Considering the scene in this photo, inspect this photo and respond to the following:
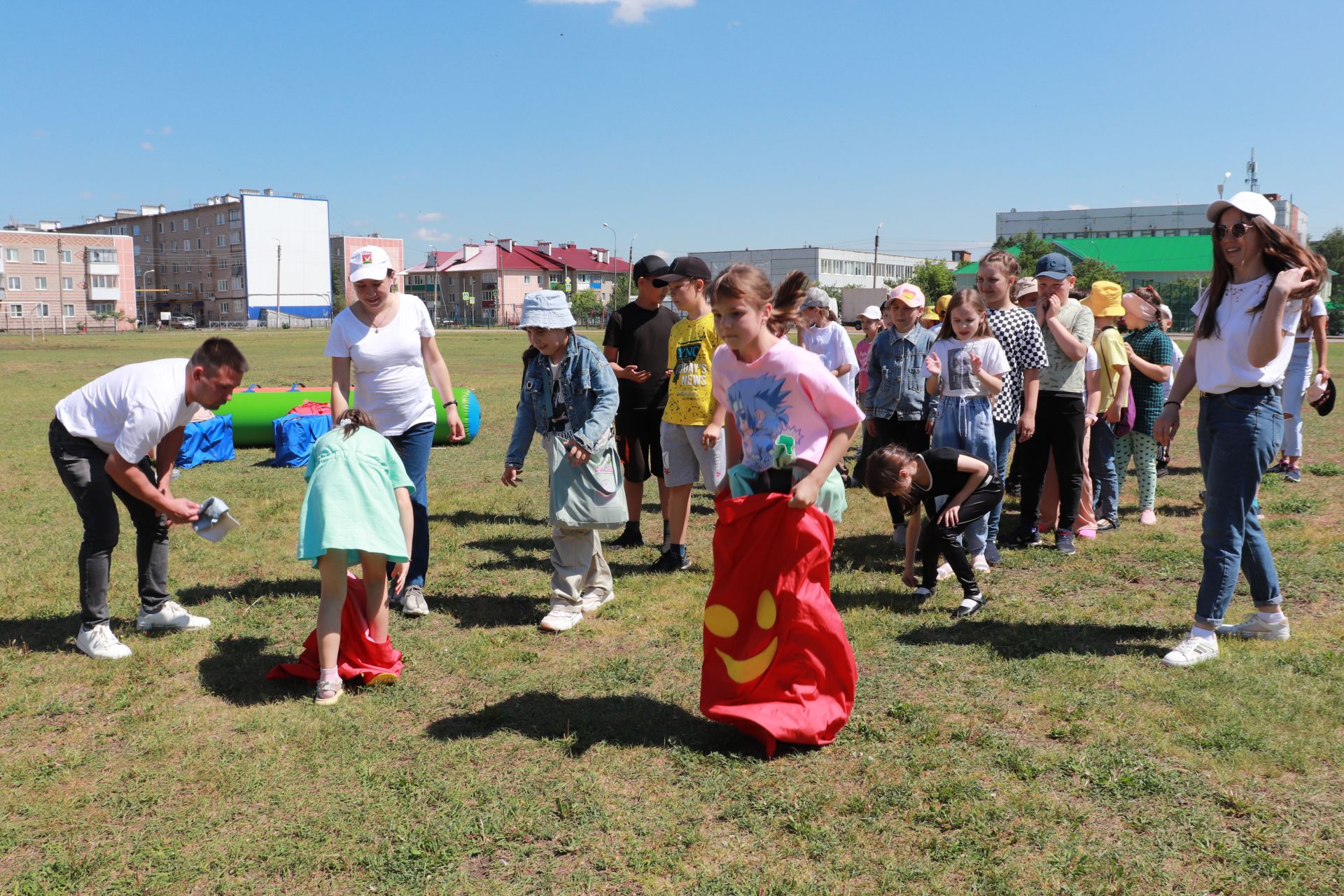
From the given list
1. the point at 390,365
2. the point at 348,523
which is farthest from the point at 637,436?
the point at 348,523

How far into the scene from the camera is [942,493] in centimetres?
583

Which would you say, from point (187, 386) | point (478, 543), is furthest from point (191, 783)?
point (478, 543)

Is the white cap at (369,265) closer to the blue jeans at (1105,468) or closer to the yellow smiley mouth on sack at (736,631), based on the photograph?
the yellow smiley mouth on sack at (736,631)

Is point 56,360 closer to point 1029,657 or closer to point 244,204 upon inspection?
point 1029,657

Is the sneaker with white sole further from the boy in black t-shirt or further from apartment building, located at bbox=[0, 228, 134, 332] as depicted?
apartment building, located at bbox=[0, 228, 134, 332]

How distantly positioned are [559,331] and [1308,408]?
15.2m

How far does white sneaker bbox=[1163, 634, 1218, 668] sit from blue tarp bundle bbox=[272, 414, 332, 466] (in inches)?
372

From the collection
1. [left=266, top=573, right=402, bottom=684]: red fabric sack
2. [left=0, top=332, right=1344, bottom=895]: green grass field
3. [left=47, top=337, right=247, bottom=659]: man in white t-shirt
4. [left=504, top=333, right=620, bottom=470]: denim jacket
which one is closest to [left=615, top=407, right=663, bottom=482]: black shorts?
[left=0, top=332, right=1344, bottom=895]: green grass field

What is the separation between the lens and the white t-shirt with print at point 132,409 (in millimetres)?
4754

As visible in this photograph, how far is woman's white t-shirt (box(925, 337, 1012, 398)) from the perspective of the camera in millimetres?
6152

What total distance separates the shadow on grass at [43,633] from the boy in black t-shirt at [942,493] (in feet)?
15.3

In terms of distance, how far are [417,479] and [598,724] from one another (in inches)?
88.2

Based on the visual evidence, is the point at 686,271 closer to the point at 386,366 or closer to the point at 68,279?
the point at 386,366

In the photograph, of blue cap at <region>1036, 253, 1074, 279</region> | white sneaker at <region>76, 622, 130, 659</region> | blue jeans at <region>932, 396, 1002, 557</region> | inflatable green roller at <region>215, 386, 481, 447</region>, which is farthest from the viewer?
inflatable green roller at <region>215, 386, 481, 447</region>
